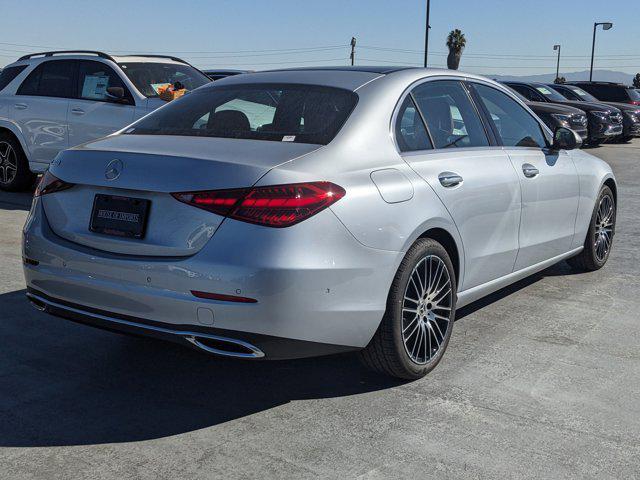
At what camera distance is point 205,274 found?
345 centimetres

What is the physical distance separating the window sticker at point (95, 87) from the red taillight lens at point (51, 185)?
632cm

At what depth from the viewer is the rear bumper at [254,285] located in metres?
3.41

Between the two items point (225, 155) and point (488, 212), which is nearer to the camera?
point (225, 155)

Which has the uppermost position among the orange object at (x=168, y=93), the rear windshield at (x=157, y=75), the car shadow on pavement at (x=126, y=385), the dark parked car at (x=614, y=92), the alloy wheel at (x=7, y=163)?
the rear windshield at (x=157, y=75)

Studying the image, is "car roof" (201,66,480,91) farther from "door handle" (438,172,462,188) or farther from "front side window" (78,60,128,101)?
"front side window" (78,60,128,101)

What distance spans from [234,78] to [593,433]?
2802mm

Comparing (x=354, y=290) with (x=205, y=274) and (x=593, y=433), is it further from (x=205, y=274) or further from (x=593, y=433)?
(x=593, y=433)

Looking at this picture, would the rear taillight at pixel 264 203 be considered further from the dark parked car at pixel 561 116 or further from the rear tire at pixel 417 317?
the dark parked car at pixel 561 116

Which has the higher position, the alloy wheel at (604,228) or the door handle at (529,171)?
the door handle at (529,171)

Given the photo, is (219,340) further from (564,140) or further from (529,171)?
(564,140)

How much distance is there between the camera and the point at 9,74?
11094mm

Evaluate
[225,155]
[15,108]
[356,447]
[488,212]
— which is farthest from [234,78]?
[15,108]

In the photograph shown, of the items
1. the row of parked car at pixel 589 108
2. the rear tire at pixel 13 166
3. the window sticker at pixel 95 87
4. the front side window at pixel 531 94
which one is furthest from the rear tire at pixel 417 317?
the front side window at pixel 531 94

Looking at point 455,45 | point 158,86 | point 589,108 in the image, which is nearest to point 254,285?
point 158,86
